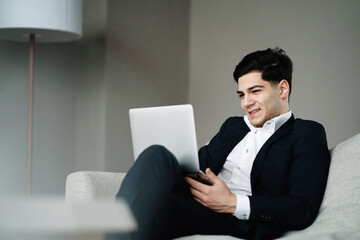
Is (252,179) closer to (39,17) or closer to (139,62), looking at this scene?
(39,17)

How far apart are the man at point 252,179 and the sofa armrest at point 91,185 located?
32 centimetres

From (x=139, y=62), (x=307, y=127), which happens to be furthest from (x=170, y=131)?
(x=139, y=62)

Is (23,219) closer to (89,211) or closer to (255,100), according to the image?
(89,211)

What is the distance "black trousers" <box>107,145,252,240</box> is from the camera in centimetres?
159

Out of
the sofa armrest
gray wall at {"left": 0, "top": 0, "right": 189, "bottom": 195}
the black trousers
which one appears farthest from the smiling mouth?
gray wall at {"left": 0, "top": 0, "right": 189, "bottom": 195}

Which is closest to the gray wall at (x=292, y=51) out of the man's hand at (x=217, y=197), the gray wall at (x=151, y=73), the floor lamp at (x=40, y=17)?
the gray wall at (x=151, y=73)

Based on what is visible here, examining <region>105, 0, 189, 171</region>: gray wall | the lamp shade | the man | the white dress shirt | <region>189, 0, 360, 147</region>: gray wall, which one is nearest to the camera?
the man

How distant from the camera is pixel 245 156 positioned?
7.25 feet

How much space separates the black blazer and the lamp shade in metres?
1.23

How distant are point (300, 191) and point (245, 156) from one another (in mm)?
344

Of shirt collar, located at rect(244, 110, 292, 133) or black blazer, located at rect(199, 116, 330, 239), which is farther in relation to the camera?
shirt collar, located at rect(244, 110, 292, 133)

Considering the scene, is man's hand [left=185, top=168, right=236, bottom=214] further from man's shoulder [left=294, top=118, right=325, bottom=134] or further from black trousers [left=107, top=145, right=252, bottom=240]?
man's shoulder [left=294, top=118, right=325, bottom=134]

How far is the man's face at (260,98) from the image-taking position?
7.30 feet

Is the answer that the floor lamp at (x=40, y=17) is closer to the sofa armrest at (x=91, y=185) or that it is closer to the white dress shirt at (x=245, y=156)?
the sofa armrest at (x=91, y=185)
